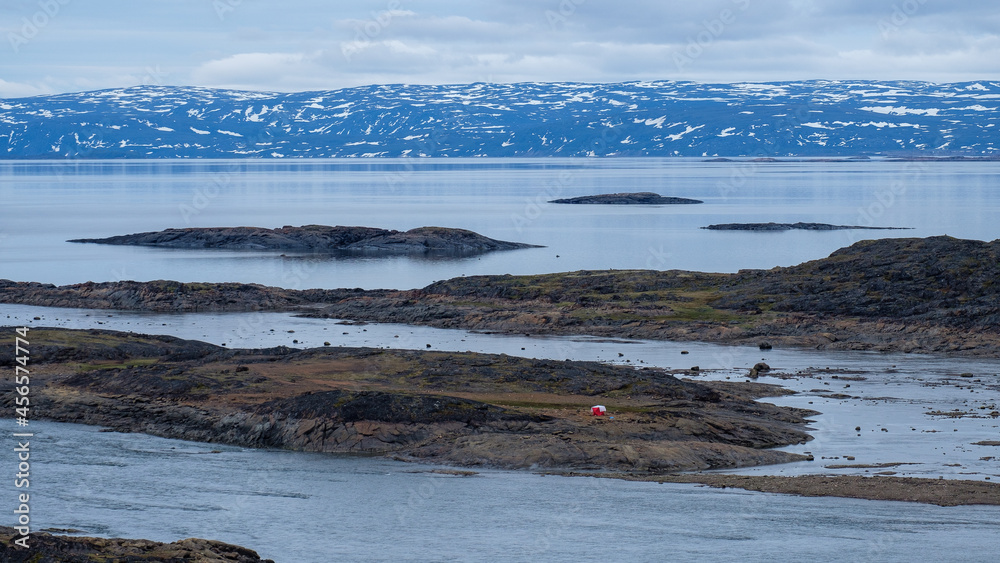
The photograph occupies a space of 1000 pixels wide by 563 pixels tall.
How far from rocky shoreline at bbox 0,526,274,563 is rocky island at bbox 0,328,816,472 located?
39.2 feet

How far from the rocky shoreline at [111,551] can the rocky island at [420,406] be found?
39.2 ft

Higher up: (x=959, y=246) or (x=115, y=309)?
(x=959, y=246)

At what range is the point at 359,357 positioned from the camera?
150ft

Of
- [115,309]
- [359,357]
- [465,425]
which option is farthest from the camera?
[115,309]

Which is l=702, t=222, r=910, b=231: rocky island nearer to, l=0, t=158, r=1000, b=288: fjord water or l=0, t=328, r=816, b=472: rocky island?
l=0, t=158, r=1000, b=288: fjord water

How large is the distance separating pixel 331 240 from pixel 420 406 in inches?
3532

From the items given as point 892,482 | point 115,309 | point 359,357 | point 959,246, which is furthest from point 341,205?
point 892,482

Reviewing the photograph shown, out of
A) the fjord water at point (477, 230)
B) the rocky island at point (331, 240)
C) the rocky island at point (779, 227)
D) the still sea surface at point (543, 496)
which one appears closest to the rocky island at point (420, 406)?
the still sea surface at point (543, 496)

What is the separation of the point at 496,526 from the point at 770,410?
1567 centimetres

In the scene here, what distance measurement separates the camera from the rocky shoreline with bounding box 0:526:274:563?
19734mm

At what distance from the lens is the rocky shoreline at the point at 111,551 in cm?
1973

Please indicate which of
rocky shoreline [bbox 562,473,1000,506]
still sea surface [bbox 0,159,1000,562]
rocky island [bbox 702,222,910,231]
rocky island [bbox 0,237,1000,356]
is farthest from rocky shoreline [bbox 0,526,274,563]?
rocky island [bbox 702,222,910,231]

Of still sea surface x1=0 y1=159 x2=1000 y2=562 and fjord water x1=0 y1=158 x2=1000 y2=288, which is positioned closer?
still sea surface x1=0 y1=159 x2=1000 y2=562

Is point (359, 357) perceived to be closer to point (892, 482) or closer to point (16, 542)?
point (892, 482)
